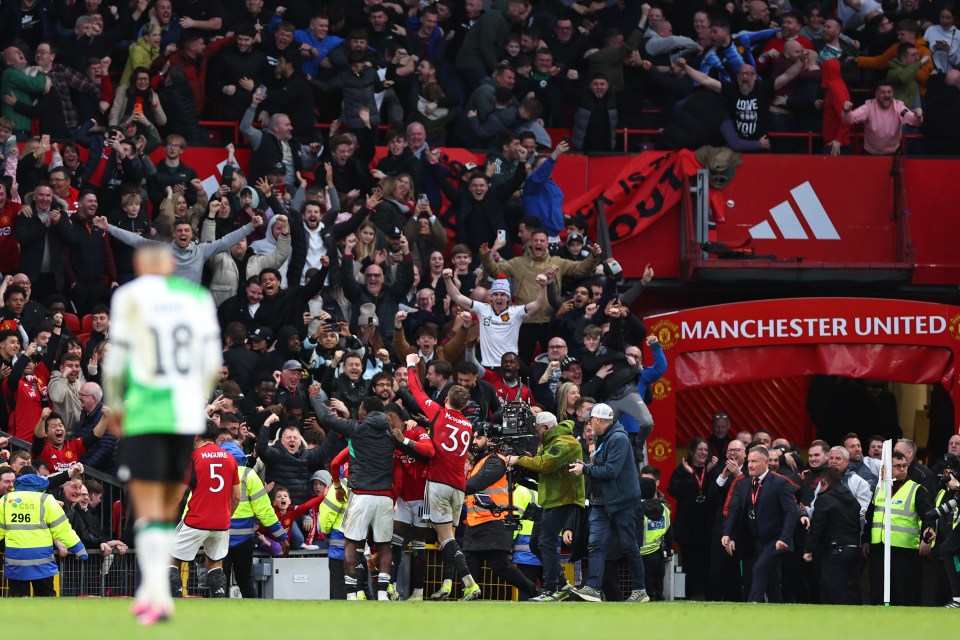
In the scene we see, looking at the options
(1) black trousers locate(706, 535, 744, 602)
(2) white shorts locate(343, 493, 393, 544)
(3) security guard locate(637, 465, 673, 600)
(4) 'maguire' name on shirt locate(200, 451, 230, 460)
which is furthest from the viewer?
(1) black trousers locate(706, 535, 744, 602)

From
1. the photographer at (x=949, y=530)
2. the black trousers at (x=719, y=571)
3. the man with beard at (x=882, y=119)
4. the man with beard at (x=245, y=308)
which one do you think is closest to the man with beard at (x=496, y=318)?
the man with beard at (x=245, y=308)

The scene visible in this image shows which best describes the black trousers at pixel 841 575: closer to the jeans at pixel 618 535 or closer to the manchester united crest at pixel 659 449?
the jeans at pixel 618 535

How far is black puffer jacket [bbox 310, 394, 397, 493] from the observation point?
14.8m

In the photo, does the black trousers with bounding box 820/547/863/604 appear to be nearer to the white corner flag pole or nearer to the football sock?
the white corner flag pole

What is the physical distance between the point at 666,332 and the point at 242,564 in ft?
29.3

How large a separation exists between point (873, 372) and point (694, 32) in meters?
5.74

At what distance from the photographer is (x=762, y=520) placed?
1675 centimetres

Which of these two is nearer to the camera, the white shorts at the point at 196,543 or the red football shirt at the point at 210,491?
the red football shirt at the point at 210,491

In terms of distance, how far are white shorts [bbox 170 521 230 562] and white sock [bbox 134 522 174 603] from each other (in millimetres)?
5657

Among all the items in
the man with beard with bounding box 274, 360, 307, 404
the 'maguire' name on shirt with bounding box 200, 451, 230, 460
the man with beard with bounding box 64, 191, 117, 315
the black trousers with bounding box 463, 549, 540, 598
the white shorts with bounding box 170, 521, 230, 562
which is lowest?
the black trousers with bounding box 463, 549, 540, 598

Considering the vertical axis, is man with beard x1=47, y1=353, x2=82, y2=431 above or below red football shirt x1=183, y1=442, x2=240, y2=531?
above

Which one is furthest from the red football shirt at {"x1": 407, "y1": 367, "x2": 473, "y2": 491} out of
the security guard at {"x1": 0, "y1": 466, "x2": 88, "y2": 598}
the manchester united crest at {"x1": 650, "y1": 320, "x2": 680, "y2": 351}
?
the manchester united crest at {"x1": 650, "y1": 320, "x2": 680, "y2": 351}

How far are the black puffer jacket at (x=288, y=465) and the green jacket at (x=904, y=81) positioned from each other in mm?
11449

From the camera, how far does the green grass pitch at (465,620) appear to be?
31.0 ft
